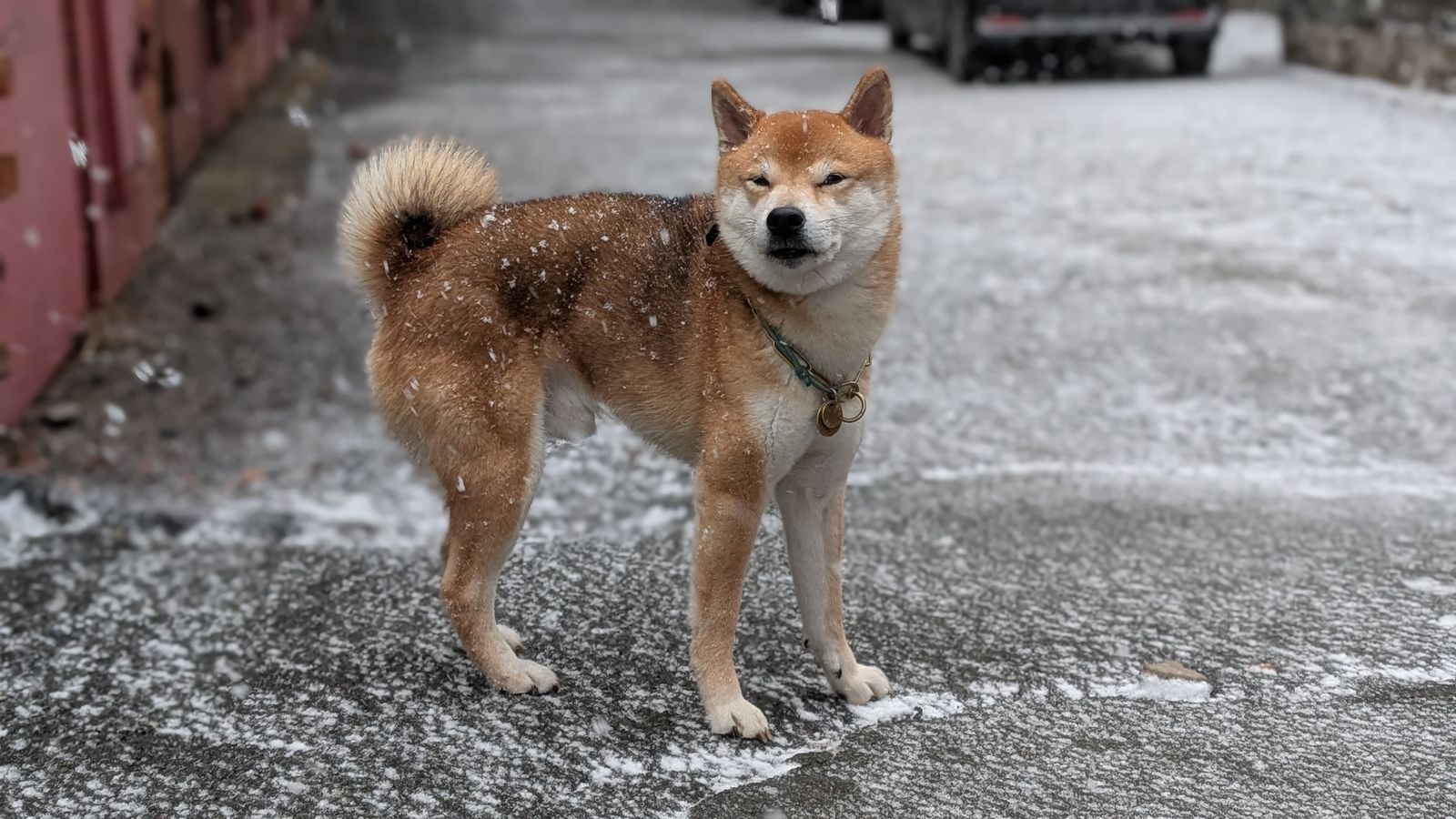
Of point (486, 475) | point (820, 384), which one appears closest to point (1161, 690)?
point (820, 384)

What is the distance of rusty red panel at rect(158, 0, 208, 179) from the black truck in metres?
6.31

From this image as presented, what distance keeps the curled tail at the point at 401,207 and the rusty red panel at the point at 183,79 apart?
5820mm

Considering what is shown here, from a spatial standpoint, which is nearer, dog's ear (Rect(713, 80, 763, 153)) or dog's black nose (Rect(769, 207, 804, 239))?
dog's black nose (Rect(769, 207, 804, 239))

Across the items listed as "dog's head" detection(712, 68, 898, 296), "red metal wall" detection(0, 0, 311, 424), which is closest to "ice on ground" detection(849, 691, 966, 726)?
"dog's head" detection(712, 68, 898, 296)

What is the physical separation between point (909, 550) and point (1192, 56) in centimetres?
1007

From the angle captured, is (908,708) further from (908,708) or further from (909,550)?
(909,550)

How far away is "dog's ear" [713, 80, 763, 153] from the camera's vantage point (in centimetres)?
315

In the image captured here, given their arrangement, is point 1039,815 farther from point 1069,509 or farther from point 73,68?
point 73,68

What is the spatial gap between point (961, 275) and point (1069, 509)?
270 centimetres

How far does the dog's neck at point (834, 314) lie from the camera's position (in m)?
3.10

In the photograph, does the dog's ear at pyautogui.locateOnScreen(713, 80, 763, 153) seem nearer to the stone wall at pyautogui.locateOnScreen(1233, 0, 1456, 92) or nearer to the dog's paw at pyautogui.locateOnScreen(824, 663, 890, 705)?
the dog's paw at pyautogui.locateOnScreen(824, 663, 890, 705)

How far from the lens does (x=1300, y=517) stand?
4625 millimetres

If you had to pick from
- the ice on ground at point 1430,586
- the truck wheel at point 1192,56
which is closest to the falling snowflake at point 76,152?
the ice on ground at point 1430,586

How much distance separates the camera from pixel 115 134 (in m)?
7.07
